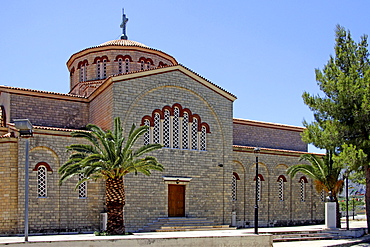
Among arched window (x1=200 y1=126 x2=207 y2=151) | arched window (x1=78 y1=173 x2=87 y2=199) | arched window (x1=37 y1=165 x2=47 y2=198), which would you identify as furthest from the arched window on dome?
arched window (x1=37 y1=165 x2=47 y2=198)

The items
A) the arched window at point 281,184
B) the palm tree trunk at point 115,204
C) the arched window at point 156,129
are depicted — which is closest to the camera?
the palm tree trunk at point 115,204

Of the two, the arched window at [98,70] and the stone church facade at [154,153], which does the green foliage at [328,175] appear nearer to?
the stone church facade at [154,153]

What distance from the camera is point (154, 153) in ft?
79.6

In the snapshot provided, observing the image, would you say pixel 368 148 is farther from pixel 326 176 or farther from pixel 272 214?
pixel 272 214

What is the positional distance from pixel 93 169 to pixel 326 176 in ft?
45.8

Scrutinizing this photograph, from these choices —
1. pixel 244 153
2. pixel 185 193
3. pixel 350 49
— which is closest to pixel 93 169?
pixel 185 193

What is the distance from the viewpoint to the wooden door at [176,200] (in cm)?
2478

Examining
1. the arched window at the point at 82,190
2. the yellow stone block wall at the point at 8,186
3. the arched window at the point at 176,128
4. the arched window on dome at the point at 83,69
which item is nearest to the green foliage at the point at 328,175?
the arched window at the point at 176,128

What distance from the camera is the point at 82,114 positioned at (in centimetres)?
2647

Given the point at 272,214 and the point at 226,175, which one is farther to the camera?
the point at 272,214

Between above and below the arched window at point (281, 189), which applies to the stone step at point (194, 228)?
below

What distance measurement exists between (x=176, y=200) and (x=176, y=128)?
3.76 meters

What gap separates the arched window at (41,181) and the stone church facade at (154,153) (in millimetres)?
45

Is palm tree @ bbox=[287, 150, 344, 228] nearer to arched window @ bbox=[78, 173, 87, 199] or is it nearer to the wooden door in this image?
the wooden door
